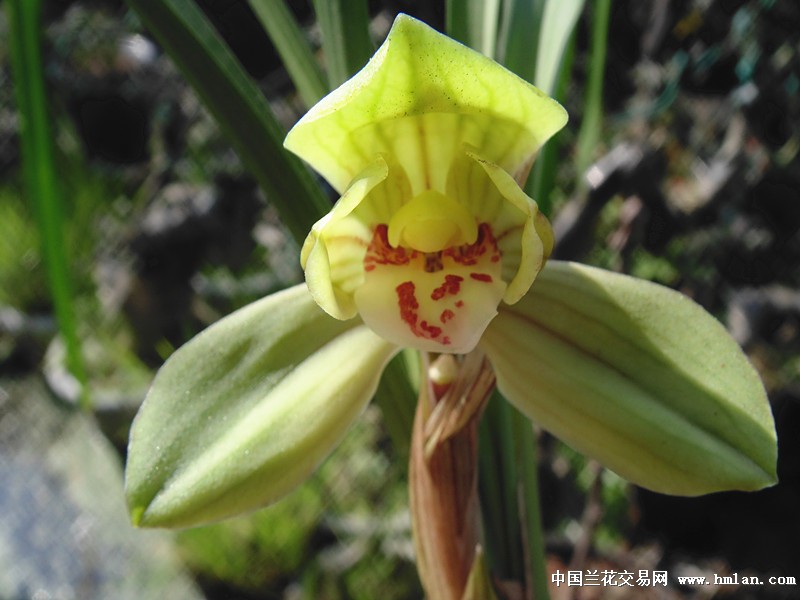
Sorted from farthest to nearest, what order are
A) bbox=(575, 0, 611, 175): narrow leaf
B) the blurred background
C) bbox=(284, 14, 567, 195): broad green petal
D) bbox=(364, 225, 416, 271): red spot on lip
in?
the blurred background
bbox=(575, 0, 611, 175): narrow leaf
bbox=(364, 225, 416, 271): red spot on lip
bbox=(284, 14, 567, 195): broad green petal

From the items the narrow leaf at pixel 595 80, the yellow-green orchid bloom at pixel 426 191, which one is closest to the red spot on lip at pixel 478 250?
the yellow-green orchid bloom at pixel 426 191

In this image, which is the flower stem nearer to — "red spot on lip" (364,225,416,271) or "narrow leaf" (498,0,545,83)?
"red spot on lip" (364,225,416,271)

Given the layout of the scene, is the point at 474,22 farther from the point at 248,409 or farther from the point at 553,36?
the point at 248,409

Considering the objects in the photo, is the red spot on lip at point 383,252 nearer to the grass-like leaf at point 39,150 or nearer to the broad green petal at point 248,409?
the broad green petal at point 248,409

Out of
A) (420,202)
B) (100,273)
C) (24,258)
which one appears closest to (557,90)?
(420,202)

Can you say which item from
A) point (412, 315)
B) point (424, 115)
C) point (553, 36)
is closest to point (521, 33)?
point (553, 36)

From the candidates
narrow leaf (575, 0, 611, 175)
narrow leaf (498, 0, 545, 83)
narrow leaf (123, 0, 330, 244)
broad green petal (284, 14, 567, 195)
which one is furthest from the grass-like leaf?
narrow leaf (575, 0, 611, 175)
